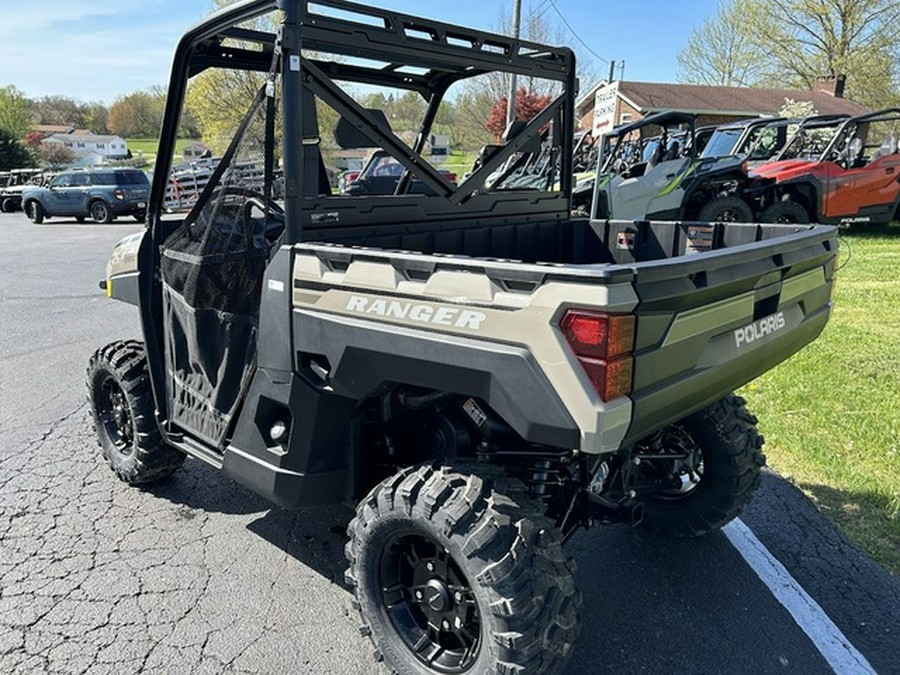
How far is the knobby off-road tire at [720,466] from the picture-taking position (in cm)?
322

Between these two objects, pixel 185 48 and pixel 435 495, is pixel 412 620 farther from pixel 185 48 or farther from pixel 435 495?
pixel 185 48

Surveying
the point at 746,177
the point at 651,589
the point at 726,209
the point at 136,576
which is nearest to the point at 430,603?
the point at 651,589

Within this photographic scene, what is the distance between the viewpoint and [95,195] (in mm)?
21516

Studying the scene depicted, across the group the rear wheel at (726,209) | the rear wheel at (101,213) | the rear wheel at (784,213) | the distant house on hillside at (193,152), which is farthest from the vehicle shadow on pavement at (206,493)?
the rear wheel at (101,213)

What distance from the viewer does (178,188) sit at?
344 cm

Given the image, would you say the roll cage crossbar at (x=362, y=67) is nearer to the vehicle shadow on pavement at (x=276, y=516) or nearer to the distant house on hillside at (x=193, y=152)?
the distant house on hillside at (x=193, y=152)

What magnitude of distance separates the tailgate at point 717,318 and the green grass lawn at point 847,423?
1.30 meters

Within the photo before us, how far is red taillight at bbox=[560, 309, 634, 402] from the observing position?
183 centimetres

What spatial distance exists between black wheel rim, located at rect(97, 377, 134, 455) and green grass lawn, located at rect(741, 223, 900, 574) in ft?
12.9

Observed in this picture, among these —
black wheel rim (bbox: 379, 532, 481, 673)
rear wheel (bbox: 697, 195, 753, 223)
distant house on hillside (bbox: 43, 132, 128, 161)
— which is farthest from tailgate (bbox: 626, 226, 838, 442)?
distant house on hillside (bbox: 43, 132, 128, 161)

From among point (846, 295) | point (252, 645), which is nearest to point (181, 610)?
point (252, 645)

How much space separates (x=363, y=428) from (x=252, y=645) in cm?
95

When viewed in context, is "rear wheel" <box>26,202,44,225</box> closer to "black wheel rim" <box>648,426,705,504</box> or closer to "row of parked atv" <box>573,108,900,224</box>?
"row of parked atv" <box>573,108,900,224</box>

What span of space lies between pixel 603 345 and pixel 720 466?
5.79 feet
